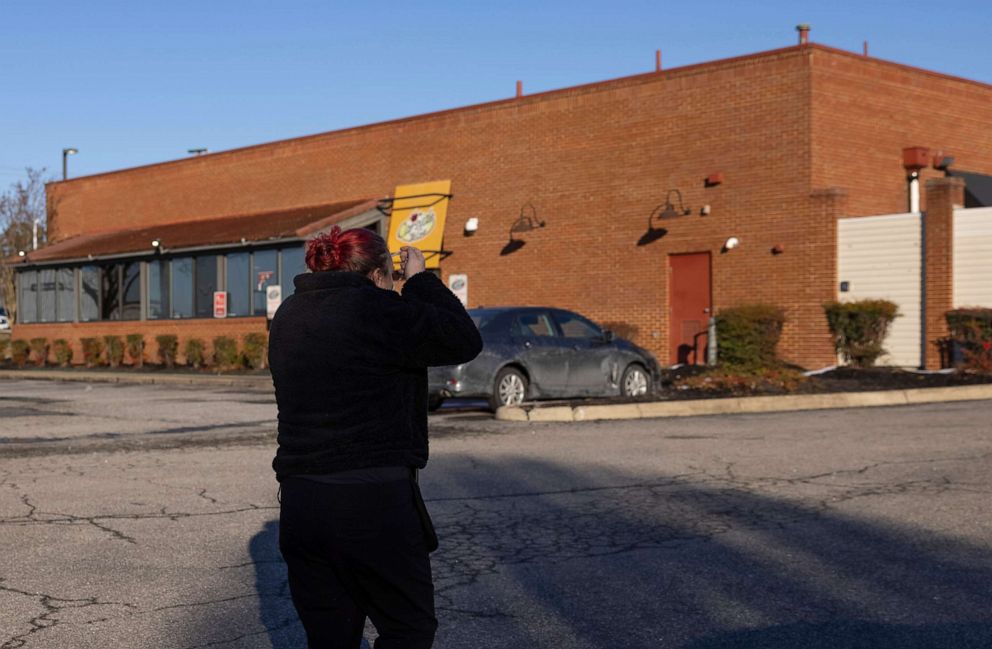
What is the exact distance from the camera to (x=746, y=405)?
57.5 ft

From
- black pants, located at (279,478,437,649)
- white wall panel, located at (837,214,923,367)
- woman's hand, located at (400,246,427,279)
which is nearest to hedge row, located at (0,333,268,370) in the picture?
white wall panel, located at (837,214,923,367)

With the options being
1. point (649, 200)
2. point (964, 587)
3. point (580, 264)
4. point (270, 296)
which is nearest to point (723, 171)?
point (649, 200)

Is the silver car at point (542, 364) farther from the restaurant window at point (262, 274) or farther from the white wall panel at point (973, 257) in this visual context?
the restaurant window at point (262, 274)

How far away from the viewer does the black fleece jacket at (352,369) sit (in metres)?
3.76

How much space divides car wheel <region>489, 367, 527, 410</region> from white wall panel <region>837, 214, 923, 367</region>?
9.77 m

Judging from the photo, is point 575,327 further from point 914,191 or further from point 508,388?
point 914,191

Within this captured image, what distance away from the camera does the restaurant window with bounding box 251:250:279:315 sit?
33.2 m

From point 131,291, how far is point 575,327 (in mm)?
22960

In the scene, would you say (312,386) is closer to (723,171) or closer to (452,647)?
(452,647)

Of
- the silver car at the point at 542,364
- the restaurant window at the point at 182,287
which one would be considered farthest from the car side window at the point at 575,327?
the restaurant window at the point at 182,287

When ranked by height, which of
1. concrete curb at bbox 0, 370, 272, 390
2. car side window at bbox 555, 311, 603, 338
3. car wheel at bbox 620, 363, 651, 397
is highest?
car side window at bbox 555, 311, 603, 338

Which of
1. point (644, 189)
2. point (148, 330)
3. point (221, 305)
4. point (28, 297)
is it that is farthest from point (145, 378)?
point (28, 297)

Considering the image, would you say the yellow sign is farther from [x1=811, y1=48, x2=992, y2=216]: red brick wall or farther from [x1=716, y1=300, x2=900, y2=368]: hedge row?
[x1=716, y1=300, x2=900, y2=368]: hedge row

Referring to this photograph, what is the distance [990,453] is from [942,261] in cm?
1235
